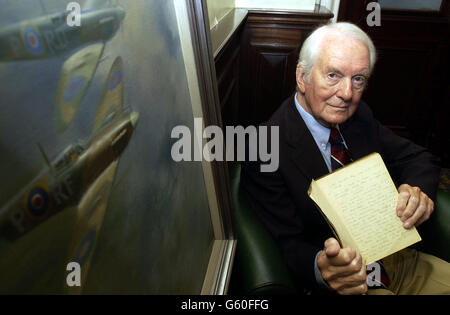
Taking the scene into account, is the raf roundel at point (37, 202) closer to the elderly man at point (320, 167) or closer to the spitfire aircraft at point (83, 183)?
the spitfire aircraft at point (83, 183)

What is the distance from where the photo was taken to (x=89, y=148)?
0.38m

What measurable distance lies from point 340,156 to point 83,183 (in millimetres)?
1115

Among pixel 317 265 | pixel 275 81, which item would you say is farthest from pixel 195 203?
pixel 275 81

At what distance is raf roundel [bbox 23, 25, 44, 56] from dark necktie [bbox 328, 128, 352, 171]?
3.77 feet

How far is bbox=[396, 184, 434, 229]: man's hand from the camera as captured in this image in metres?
1.01

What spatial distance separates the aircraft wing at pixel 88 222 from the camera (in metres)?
0.36

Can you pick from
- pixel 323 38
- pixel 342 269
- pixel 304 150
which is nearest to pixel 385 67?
pixel 323 38

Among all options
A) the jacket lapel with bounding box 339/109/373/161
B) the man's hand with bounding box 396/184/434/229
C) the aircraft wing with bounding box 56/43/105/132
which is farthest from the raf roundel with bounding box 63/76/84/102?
the jacket lapel with bounding box 339/109/373/161

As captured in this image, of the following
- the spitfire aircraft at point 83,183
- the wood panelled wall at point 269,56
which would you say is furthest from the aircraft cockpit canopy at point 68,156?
the wood panelled wall at point 269,56

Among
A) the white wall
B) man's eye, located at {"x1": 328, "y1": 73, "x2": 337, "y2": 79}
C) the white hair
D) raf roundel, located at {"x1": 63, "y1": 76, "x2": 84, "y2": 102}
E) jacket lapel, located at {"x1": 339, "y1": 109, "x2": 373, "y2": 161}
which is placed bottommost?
jacket lapel, located at {"x1": 339, "y1": 109, "x2": 373, "y2": 161}

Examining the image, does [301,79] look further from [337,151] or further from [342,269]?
[342,269]

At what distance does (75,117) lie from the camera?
0.35 m

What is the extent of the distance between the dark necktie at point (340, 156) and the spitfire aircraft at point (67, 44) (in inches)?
41.2

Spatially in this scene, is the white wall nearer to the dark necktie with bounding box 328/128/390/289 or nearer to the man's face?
the man's face
